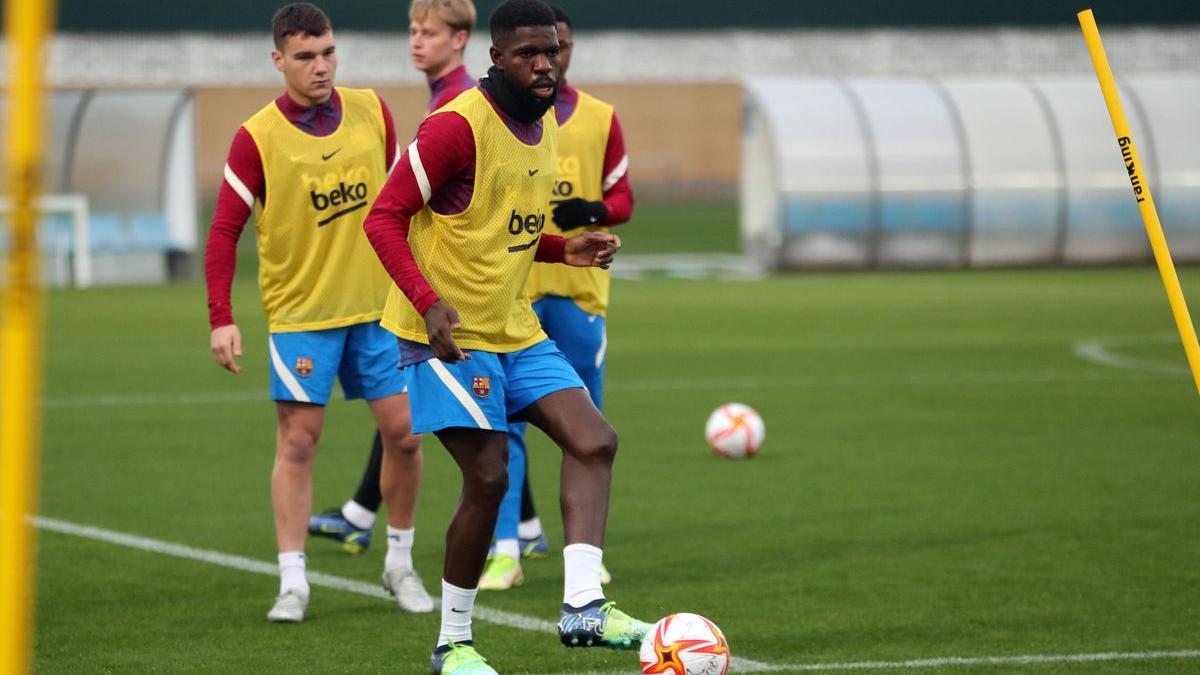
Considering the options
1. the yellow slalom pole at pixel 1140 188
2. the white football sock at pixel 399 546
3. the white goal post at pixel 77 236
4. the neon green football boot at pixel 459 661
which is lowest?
the white goal post at pixel 77 236

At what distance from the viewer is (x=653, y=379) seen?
48.7 feet

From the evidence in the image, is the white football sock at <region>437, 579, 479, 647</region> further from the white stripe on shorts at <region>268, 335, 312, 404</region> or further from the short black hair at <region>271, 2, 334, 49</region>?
the short black hair at <region>271, 2, 334, 49</region>

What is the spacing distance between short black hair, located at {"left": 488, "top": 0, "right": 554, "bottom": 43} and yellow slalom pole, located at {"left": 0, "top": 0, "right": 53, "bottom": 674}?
2.79m

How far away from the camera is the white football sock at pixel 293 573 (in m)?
6.70

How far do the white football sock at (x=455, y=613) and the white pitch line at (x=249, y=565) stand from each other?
0.80m

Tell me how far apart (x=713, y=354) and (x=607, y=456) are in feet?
36.5

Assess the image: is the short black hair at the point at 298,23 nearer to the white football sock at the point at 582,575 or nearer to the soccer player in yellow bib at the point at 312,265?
the soccer player in yellow bib at the point at 312,265

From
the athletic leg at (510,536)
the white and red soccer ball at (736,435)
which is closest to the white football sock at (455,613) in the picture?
the athletic leg at (510,536)

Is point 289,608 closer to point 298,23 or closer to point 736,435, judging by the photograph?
point 298,23

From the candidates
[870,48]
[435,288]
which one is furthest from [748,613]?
[870,48]

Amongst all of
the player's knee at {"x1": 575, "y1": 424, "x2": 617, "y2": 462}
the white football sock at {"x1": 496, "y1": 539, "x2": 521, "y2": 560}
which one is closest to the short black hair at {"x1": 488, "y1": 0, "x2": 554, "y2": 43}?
the player's knee at {"x1": 575, "y1": 424, "x2": 617, "y2": 462}

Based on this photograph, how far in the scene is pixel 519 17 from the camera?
5414 millimetres

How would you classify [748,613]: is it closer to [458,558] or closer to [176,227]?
[458,558]

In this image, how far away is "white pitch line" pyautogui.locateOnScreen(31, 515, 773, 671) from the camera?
652 centimetres
